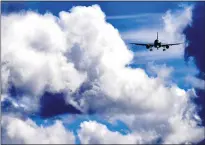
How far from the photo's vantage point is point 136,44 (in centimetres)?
11281

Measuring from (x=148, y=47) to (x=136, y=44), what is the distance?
12.2ft

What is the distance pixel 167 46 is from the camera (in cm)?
11481

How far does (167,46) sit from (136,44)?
28.8 feet

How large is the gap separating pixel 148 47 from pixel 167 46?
692cm
